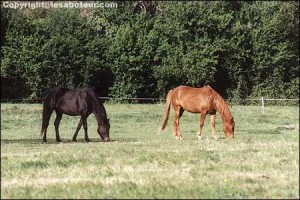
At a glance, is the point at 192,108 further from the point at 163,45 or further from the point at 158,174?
the point at 163,45

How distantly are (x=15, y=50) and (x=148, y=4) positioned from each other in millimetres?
15322

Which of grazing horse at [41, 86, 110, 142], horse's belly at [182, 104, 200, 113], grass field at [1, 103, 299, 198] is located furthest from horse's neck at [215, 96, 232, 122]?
grass field at [1, 103, 299, 198]

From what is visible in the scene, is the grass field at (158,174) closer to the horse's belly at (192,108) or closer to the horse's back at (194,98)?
the horse's back at (194,98)

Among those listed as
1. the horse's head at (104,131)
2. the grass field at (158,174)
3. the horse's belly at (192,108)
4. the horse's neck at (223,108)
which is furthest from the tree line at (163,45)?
the grass field at (158,174)

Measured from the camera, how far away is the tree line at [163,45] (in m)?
43.1

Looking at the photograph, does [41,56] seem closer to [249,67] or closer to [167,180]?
[249,67]

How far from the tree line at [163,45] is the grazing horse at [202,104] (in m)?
23.3

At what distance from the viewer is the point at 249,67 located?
157 ft

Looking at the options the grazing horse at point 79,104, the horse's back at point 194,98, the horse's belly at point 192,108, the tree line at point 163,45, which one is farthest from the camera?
the tree line at point 163,45

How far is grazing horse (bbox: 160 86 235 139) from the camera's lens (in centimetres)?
1783

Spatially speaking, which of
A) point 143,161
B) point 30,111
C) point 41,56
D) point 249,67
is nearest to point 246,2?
point 249,67

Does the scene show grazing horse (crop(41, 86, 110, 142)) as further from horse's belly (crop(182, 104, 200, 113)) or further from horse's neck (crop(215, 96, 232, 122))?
horse's neck (crop(215, 96, 232, 122))

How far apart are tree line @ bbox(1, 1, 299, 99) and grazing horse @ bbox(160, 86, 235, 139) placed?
76.5ft

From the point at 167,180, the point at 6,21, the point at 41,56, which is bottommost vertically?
the point at 167,180
